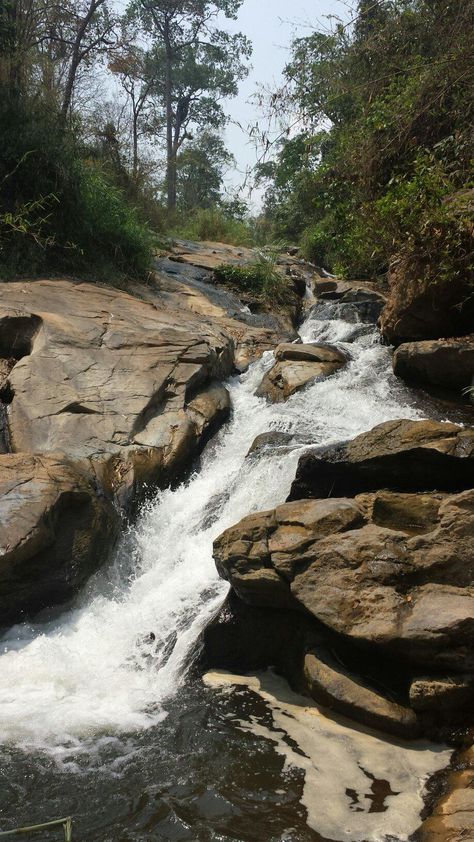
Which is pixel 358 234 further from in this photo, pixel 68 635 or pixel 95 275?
pixel 68 635

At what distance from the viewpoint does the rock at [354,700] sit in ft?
13.8

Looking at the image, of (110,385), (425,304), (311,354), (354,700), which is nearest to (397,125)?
(425,304)

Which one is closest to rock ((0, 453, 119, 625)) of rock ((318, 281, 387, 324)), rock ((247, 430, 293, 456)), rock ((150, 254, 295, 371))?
rock ((247, 430, 293, 456))

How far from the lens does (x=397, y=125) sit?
10.5m

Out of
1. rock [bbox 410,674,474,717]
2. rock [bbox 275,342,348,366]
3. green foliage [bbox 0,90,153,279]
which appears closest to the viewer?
rock [bbox 410,674,474,717]

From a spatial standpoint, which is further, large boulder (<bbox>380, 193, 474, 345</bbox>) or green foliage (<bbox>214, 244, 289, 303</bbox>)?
green foliage (<bbox>214, 244, 289, 303</bbox>)

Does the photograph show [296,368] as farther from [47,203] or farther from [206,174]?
[206,174]

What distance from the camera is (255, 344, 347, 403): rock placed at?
9.02m

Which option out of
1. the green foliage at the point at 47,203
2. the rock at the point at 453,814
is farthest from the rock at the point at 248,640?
the green foliage at the point at 47,203

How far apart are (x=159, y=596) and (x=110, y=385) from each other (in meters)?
2.86

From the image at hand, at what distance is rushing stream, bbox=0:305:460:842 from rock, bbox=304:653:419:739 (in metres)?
0.11

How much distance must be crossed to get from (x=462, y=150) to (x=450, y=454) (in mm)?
5496

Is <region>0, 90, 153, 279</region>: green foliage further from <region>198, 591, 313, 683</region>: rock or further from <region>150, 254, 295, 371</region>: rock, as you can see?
<region>198, 591, 313, 683</region>: rock

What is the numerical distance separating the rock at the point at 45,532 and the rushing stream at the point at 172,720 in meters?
0.21
